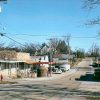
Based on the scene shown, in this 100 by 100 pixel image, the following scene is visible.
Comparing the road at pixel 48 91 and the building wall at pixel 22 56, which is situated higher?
the building wall at pixel 22 56

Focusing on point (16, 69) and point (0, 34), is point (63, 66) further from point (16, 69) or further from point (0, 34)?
point (0, 34)

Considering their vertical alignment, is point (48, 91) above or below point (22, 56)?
below

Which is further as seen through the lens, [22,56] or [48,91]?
[22,56]

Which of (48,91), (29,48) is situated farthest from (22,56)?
(29,48)

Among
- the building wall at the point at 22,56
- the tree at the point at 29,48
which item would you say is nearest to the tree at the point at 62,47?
the tree at the point at 29,48

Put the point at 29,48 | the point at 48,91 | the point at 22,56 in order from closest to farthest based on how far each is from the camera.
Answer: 1. the point at 48,91
2. the point at 22,56
3. the point at 29,48

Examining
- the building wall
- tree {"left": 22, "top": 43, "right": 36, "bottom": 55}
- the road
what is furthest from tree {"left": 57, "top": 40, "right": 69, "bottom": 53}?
the road

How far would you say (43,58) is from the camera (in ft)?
328

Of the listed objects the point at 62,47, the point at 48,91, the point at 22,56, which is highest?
the point at 62,47

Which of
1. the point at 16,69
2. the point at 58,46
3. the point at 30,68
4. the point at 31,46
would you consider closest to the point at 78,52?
the point at 58,46

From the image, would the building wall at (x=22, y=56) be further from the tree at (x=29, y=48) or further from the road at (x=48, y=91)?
the tree at (x=29, y=48)

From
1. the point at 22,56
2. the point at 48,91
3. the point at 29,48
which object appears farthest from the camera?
the point at 29,48

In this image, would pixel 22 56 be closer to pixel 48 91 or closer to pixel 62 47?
pixel 48 91

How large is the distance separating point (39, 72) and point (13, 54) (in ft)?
25.9
